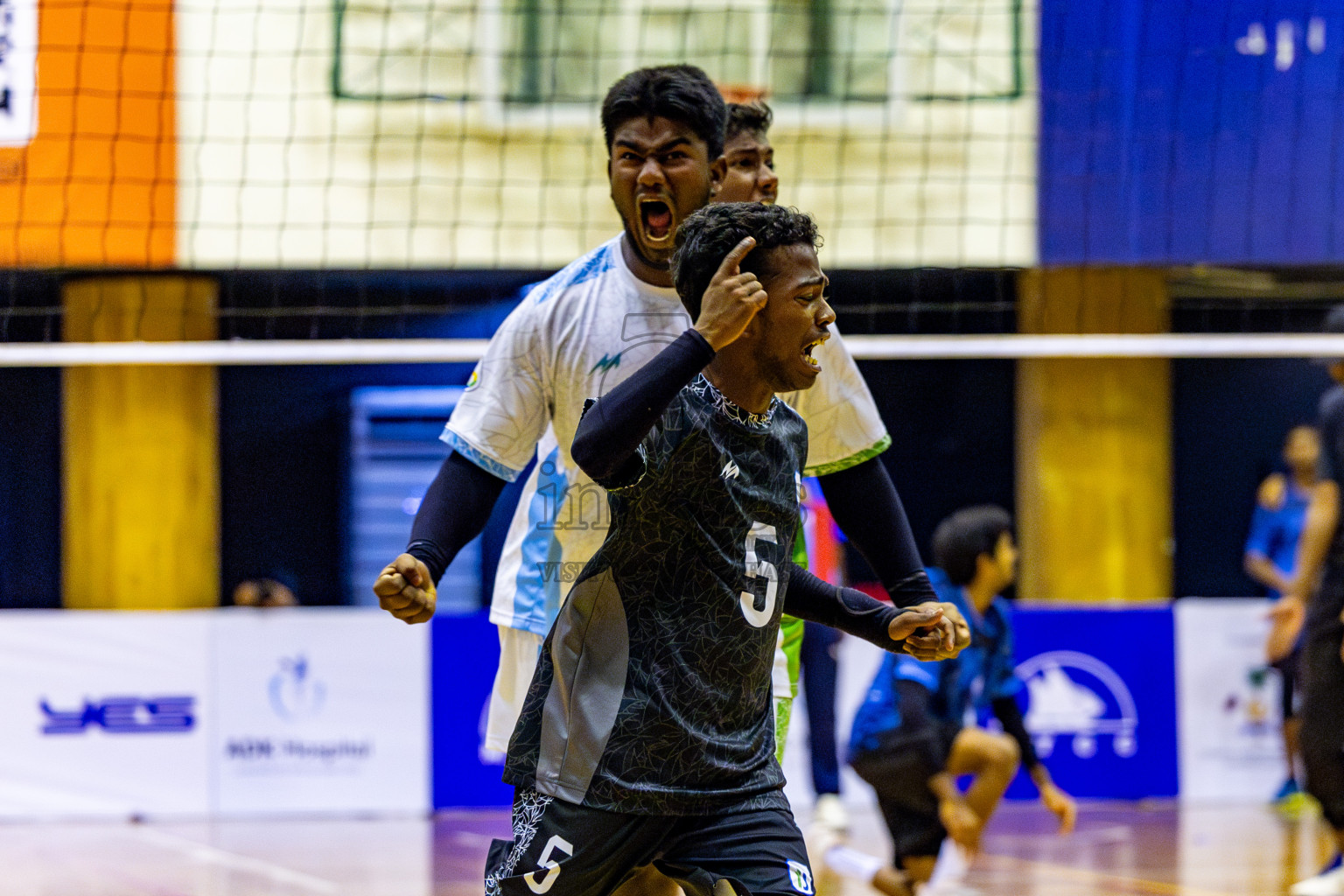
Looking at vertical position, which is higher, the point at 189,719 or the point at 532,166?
the point at 532,166

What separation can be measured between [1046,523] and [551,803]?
6975 millimetres

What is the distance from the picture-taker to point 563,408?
2.81m

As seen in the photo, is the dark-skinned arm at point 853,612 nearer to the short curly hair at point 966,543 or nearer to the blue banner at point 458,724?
the short curly hair at point 966,543

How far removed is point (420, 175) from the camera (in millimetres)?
8656

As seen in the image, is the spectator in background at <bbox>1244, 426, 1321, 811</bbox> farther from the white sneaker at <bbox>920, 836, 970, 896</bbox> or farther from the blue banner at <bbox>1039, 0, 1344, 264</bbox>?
the white sneaker at <bbox>920, 836, 970, 896</bbox>

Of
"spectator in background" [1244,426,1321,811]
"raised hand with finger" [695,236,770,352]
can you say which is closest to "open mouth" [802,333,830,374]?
"raised hand with finger" [695,236,770,352]

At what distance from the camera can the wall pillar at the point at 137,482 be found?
28.3 feet

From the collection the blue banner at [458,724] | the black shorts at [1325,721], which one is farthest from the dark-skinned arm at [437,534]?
the blue banner at [458,724]

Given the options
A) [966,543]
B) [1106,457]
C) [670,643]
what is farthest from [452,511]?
[1106,457]

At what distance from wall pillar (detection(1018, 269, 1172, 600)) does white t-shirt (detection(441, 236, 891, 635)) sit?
613cm

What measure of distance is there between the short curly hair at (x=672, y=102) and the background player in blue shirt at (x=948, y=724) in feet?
6.98

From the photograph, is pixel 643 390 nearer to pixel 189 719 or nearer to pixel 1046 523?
pixel 189 719

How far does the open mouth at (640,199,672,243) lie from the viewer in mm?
2764

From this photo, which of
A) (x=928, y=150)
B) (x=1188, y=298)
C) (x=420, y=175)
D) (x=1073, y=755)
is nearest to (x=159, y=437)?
(x=420, y=175)
